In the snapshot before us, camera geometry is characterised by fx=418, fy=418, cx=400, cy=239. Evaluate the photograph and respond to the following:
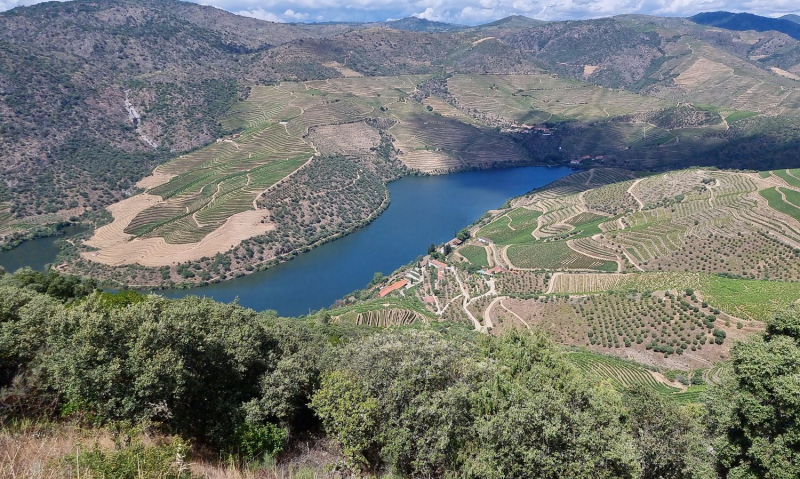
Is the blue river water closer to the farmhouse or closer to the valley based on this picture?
the valley

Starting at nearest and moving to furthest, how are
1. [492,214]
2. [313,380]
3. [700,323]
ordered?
[313,380]
[700,323]
[492,214]

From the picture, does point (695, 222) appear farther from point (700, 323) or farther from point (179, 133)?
point (179, 133)

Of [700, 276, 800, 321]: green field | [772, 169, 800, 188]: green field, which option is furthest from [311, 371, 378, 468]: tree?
[772, 169, 800, 188]: green field

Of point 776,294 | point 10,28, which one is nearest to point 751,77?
point 776,294

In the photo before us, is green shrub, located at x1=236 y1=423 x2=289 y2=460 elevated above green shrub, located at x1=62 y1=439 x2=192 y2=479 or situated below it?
below

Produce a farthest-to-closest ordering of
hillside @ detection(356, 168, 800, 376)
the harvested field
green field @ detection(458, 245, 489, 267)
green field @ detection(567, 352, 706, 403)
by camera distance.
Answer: the harvested field → green field @ detection(458, 245, 489, 267) → hillside @ detection(356, 168, 800, 376) → green field @ detection(567, 352, 706, 403)

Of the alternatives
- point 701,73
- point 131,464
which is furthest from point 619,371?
point 701,73

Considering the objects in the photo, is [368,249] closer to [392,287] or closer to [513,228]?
[392,287]

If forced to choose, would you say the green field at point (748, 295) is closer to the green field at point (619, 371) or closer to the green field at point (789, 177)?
the green field at point (619, 371)
